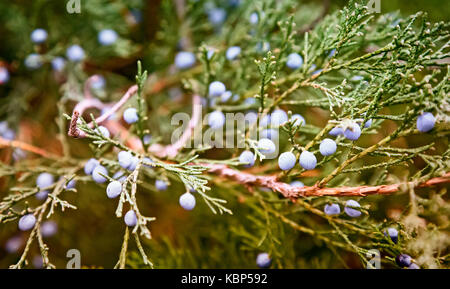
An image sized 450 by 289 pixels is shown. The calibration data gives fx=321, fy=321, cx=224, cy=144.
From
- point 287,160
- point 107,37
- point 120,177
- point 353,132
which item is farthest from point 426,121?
point 107,37

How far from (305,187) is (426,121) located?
0.27 meters

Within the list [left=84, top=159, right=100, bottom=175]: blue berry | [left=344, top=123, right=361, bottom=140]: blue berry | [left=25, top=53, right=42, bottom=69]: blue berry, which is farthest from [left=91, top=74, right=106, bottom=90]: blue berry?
[left=344, top=123, right=361, bottom=140]: blue berry

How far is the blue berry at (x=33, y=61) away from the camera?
1146 millimetres

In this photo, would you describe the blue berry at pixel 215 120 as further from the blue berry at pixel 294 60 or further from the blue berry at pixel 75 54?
the blue berry at pixel 75 54

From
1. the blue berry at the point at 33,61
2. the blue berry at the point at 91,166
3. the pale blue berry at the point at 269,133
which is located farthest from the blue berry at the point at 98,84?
the pale blue berry at the point at 269,133

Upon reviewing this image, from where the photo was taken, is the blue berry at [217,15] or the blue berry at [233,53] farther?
the blue berry at [217,15]

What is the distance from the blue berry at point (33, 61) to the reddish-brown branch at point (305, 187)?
0.80 m

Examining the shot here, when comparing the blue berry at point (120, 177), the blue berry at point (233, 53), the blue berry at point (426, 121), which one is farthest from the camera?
the blue berry at point (233, 53)

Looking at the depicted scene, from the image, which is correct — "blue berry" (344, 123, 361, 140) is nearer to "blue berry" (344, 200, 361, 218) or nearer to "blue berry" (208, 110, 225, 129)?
"blue berry" (344, 200, 361, 218)

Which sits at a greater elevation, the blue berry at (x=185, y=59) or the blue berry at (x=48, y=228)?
the blue berry at (x=185, y=59)

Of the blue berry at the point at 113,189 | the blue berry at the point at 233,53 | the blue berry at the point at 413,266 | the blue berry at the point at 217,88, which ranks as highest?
the blue berry at the point at 233,53

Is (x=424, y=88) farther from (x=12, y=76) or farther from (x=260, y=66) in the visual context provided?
(x=12, y=76)

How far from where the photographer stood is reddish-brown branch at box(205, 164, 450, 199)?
0.62 metres

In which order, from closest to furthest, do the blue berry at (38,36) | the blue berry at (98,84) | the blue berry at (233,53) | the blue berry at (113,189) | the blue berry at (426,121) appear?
the blue berry at (426,121), the blue berry at (113,189), the blue berry at (233,53), the blue berry at (38,36), the blue berry at (98,84)
